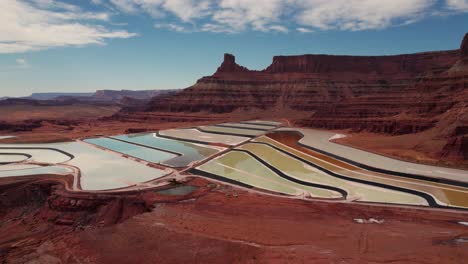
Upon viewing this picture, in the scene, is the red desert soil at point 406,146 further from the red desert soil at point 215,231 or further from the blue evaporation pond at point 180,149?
the blue evaporation pond at point 180,149

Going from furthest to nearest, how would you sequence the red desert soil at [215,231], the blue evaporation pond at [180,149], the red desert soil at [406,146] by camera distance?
the blue evaporation pond at [180,149] < the red desert soil at [406,146] < the red desert soil at [215,231]

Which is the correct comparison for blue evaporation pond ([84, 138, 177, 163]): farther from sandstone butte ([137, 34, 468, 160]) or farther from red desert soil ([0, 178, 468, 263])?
sandstone butte ([137, 34, 468, 160])

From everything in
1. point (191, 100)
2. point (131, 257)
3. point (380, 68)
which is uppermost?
point (380, 68)

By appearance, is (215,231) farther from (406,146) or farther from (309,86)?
(309,86)

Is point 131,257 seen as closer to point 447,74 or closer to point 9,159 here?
point 9,159

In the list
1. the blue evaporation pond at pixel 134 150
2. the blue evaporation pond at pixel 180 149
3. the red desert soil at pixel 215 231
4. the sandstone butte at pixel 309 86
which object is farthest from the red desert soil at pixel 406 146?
the blue evaporation pond at pixel 134 150

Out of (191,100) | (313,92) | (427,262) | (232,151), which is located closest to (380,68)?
(313,92)
